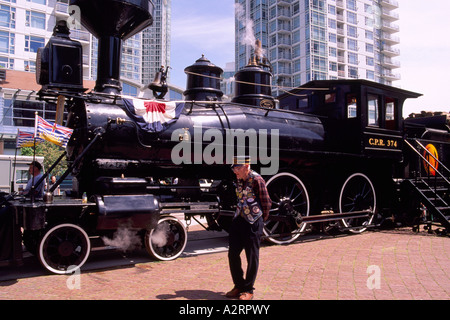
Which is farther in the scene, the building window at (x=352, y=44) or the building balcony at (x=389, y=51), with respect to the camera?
the building balcony at (x=389, y=51)

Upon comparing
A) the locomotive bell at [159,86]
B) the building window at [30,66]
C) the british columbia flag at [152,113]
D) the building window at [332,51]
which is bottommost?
the british columbia flag at [152,113]

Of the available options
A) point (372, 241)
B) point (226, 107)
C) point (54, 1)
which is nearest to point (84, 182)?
point (226, 107)

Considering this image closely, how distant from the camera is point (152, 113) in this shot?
20.5 ft

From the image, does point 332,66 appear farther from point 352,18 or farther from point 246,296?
point 246,296

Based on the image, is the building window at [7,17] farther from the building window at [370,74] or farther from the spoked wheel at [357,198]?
the building window at [370,74]

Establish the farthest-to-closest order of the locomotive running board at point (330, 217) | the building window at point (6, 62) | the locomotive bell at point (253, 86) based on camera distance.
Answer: the building window at point (6, 62) → the locomotive bell at point (253, 86) → the locomotive running board at point (330, 217)

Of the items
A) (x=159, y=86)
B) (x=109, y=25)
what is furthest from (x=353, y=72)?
(x=109, y=25)

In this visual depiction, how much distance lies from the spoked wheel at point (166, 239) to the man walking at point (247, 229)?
80.8 inches

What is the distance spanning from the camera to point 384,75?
64875 millimetres

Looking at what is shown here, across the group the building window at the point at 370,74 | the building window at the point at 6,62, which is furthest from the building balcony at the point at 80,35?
the building window at the point at 370,74

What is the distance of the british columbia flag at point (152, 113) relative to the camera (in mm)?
6098

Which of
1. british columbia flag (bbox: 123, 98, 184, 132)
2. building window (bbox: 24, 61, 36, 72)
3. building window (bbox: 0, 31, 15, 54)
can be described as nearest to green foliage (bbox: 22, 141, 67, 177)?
building window (bbox: 24, 61, 36, 72)

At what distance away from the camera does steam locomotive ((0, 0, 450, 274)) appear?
18.1 ft

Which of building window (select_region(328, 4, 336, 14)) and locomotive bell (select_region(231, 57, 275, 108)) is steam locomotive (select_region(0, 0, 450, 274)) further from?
building window (select_region(328, 4, 336, 14))
